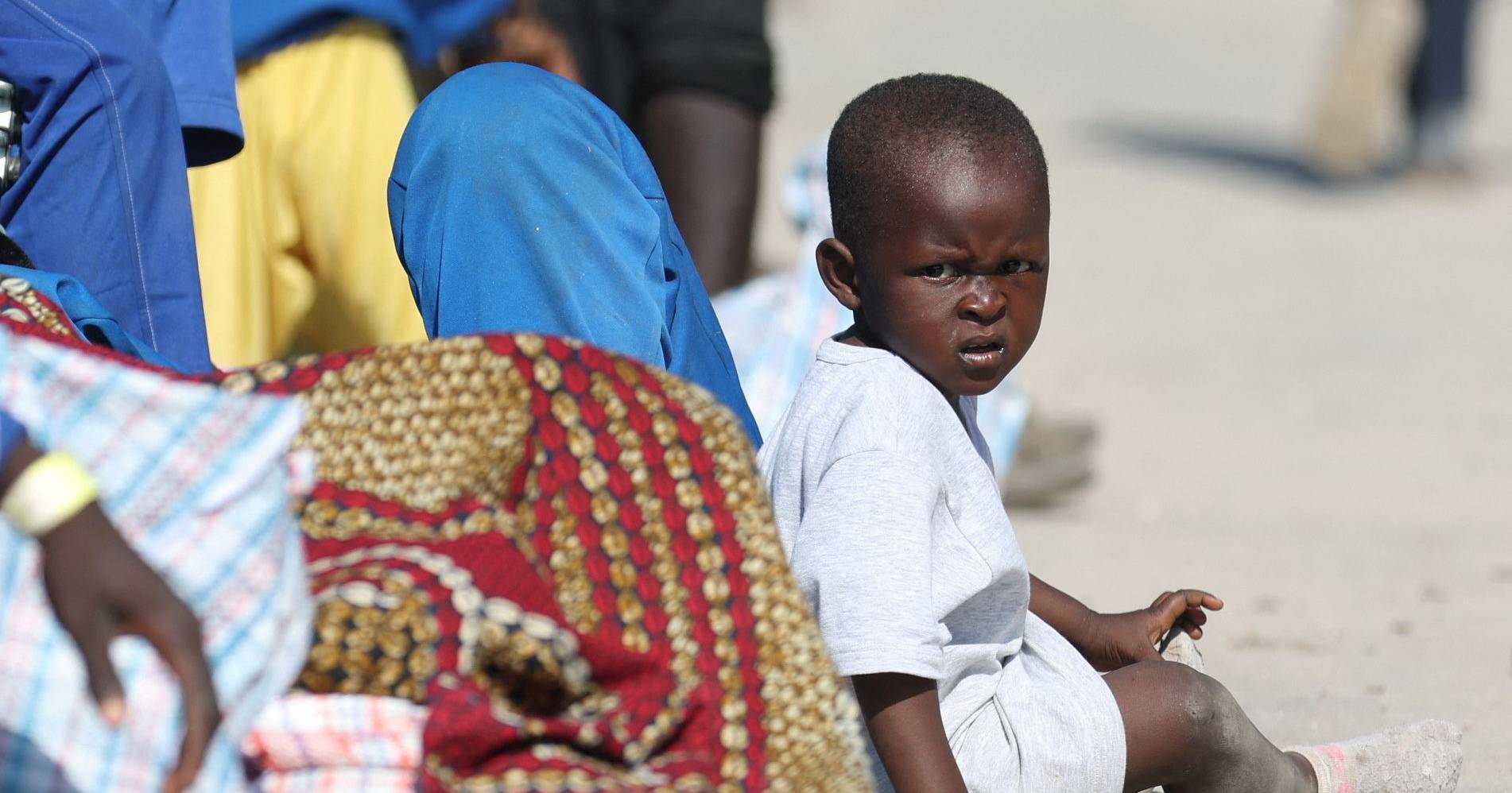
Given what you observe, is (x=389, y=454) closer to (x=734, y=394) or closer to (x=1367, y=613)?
(x=734, y=394)

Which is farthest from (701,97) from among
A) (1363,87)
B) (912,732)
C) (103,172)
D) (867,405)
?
(1363,87)

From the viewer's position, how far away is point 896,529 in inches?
82.4

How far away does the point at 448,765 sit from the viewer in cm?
171

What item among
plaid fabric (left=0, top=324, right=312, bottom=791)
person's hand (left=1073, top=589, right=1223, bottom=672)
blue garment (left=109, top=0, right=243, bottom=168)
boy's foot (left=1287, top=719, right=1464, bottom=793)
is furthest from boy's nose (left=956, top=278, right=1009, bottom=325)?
blue garment (left=109, top=0, right=243, bottom=168)

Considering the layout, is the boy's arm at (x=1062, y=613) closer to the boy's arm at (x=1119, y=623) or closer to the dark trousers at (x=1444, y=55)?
the boy's arm at (x=1119, y=623)

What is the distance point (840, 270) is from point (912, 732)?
0.64 metres

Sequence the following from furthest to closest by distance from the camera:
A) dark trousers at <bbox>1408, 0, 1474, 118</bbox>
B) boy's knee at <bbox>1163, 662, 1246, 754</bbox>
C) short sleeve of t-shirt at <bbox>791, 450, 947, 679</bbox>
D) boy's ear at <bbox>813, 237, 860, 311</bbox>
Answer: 1. dark trousers at <bbox>1408, 0, 1474, 118</bbox>
2. boy's ear at <bbox>813, 237, 860, 311</bbox>
3. boy's knee at <bbox>1163, 662, 1246, 754</bbox>
4. short sleeve of t-shirt at <bbox>791, 450, 947, 679</bbox>

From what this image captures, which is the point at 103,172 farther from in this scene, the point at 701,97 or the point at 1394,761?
the point at 1394,761

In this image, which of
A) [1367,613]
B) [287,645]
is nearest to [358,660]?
[287,645]

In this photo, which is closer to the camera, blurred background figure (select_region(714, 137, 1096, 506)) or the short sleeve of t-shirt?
the short sleeve of t-shirt

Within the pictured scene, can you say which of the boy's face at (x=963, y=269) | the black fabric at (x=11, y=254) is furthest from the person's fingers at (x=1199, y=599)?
the black fabric at (x=11, y=254)

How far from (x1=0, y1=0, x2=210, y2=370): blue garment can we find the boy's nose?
1.27 meters

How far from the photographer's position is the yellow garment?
147 inches

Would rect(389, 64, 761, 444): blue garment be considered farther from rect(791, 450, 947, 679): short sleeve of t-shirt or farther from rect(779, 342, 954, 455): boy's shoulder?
rect(791, 450, 947, 679): short sleeve of t-shirt
